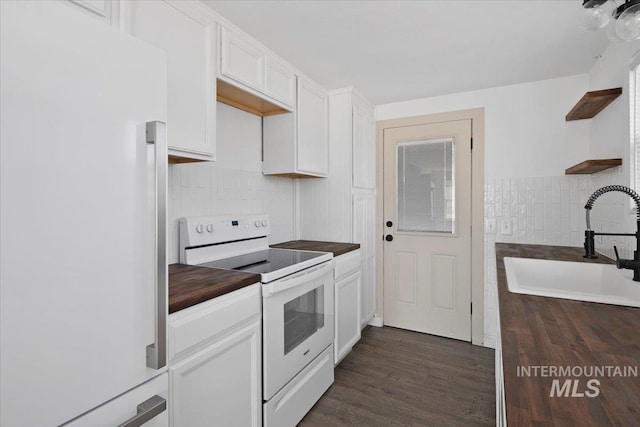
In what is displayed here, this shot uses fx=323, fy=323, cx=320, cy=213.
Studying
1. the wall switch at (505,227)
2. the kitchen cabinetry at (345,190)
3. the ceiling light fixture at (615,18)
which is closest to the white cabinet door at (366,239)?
the kitchen cabinetry at (345,190)

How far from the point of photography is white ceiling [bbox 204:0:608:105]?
1.71 metres

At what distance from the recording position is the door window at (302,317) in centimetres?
180

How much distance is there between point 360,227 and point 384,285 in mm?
788

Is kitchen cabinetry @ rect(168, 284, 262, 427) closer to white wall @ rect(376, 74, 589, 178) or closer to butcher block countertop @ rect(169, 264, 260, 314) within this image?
butcher block countertop @ rect(169, 264, 260, 314)

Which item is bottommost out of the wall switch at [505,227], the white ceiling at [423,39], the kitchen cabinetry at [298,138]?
the wall switch at [505,227]

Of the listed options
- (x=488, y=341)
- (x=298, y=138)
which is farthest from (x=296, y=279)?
(x=488, y=341)

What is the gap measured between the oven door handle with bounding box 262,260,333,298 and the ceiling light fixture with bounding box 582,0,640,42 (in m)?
1.61

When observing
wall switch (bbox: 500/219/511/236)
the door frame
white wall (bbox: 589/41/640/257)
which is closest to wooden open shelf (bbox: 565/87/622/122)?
white wall (bbox: 589/41/640/257)

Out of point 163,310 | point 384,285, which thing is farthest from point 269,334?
point 384,285

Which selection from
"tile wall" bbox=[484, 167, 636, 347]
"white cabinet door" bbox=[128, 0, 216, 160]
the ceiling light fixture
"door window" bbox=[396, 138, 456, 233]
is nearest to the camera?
the ceiling light fixture

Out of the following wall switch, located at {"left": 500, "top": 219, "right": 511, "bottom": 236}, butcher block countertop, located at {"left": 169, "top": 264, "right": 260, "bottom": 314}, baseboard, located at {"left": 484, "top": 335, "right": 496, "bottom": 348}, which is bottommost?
baseboard, located at {"left": 484, "top": 335, "right": 496, "bottom": 348}

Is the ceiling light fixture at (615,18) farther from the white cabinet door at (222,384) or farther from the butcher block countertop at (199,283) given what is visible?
the white cabinet door at (222,384)

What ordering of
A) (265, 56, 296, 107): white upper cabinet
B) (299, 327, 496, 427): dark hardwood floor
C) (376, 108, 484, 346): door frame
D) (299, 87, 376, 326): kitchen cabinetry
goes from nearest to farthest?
(299, 327, 496, 427): dark hardwood floor < (265, 56, 296, 107): white upper cabinet < (299, 87, 376, 326): kitchen cabinetry < (376, 108, 484, 346): door frame

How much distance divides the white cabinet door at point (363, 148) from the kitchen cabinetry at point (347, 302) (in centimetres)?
72
